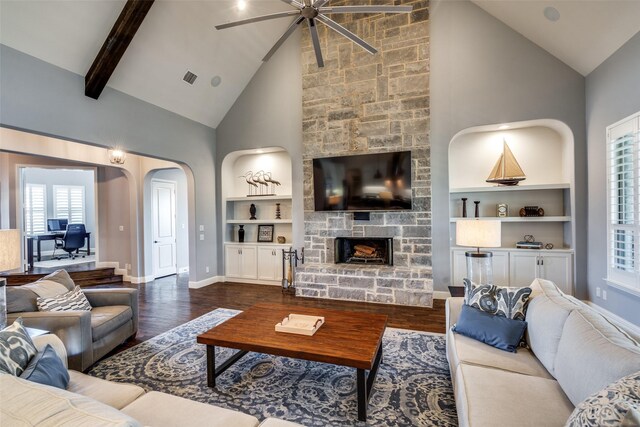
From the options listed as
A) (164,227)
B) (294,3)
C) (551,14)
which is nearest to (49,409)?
(294,3)

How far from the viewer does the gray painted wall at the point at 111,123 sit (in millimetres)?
3291

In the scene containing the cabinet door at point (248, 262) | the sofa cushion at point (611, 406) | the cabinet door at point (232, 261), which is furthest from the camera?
the cabinet door at point (232, 261)

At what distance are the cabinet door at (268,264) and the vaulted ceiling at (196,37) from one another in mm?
2890

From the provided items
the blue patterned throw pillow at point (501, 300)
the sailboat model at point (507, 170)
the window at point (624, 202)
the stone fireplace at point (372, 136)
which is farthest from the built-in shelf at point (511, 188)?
the blue patterned throw pillow at point (501, 300)

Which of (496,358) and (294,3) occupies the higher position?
(294,3)

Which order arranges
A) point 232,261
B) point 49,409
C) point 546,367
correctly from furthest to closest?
point 232,261, point 546,367, point 49,409

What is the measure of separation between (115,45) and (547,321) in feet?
17.3

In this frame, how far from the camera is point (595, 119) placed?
13.1ft

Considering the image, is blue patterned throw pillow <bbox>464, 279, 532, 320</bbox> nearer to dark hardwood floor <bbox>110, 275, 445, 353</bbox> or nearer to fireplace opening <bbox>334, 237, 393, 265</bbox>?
dark hardwood floor <bbox>110, 275, 445, 353</bbox>

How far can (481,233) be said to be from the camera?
130 inches

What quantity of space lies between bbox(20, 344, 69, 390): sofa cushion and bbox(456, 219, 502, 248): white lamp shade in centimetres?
353

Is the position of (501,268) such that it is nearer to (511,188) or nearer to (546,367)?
(511,188)

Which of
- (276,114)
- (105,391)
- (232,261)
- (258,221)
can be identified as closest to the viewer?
(105,391)

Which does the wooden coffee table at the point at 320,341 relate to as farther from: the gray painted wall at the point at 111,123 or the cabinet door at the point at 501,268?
the gray painted wall at the point at 111,123
